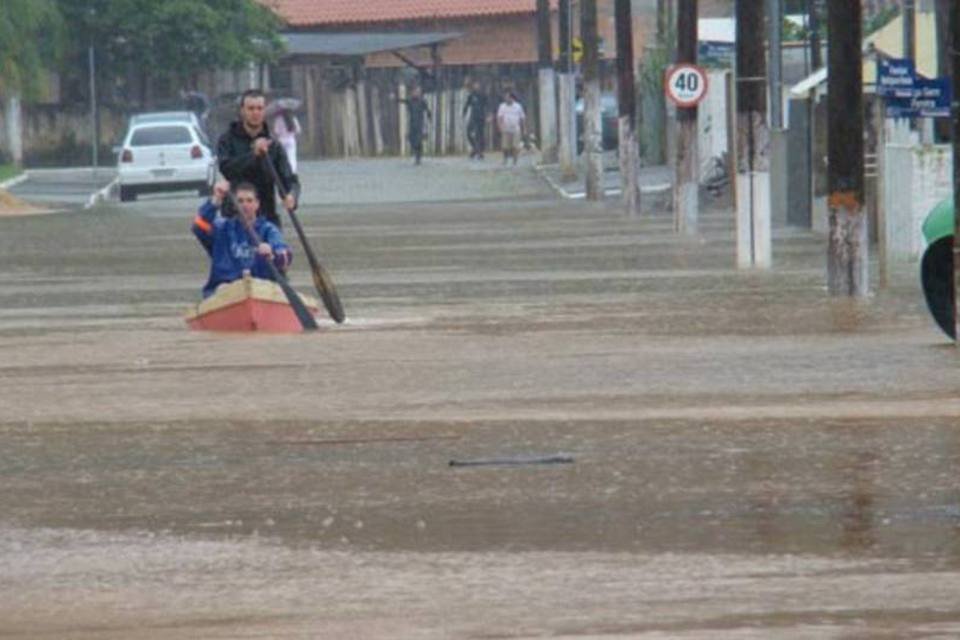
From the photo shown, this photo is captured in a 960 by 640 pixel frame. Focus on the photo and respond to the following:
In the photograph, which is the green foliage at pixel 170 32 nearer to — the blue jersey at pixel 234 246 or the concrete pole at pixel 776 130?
the concrete pole at pixel 776 130

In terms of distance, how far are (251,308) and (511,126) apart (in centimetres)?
4641

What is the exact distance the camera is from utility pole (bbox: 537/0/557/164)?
68.0m

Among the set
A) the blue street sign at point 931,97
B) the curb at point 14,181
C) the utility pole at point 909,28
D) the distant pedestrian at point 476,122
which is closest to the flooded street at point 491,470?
the blue street sign at point 931,97

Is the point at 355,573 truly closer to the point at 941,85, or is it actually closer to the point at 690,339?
the point at 690,339

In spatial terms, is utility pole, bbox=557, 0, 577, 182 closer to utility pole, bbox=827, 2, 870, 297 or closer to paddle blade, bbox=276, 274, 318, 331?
utility pole, bbox=827, 2, 870, 297

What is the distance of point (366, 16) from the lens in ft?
292

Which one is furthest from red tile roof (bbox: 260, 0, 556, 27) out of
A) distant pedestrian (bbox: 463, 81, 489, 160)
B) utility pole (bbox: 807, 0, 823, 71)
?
utility pole (bbox: 807, 0, 823, 71)

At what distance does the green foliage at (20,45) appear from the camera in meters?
60.0

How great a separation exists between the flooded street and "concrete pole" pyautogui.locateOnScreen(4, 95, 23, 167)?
4921cm

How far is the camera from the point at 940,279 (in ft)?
62.6

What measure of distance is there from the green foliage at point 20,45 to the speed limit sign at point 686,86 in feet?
83.1

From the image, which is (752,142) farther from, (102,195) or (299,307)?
(102,195)

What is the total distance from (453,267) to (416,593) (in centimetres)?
2028

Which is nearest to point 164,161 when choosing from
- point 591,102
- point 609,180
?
point 609,180
